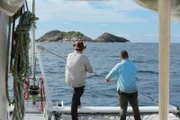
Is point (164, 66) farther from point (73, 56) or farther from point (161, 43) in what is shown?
point (73, 56)

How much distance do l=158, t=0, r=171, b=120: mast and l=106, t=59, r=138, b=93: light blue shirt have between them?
2.78m

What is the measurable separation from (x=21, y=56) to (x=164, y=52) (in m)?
1.19

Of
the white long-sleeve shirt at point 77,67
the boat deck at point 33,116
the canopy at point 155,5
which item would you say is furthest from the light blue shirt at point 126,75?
the canopy at point 155,5

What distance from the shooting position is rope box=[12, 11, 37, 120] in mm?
2807

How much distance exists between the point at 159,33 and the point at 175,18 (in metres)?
1.01

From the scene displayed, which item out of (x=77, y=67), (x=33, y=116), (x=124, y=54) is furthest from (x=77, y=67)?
(x=33, y=116)

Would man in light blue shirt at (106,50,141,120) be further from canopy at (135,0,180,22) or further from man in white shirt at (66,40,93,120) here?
canopy at (135,0,180,22)

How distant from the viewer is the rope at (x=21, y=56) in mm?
2807

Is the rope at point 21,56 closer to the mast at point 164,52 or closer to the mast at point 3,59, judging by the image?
the mast at point 3,59

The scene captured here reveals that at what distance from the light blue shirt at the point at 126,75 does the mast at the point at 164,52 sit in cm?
278

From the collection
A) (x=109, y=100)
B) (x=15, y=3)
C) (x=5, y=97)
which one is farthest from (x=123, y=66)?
(x=109, y=100)

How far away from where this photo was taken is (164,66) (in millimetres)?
2367

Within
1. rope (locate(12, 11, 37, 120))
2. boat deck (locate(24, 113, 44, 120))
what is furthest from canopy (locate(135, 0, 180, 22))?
boat deck (locate(24, 113, 44, 120))

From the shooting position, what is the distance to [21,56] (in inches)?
111
